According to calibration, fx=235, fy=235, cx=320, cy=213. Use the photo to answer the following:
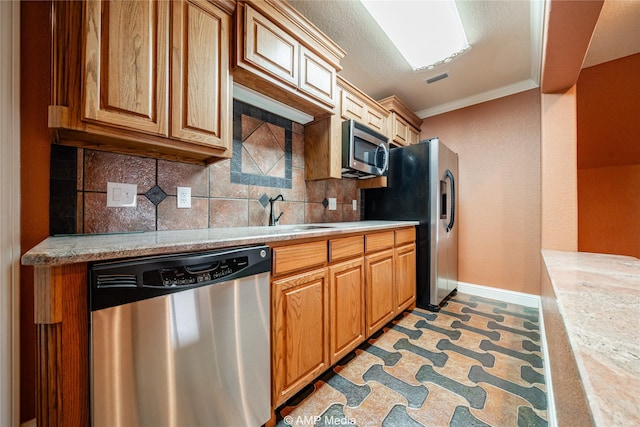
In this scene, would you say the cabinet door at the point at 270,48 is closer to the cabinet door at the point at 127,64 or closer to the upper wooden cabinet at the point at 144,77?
the upper wooden cabinet at the point at 144,77

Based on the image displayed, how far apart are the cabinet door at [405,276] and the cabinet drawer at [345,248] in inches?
24.6

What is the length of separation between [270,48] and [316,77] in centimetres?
42

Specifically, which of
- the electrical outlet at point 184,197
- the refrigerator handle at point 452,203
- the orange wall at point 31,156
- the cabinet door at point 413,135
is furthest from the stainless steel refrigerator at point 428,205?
the orange wall at point 31,156

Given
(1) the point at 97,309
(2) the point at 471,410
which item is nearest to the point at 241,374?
(1) the point at 97,309

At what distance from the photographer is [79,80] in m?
0.91

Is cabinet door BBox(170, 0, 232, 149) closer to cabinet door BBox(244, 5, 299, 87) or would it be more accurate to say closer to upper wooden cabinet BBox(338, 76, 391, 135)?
cabinet door BBox(244, 5, 299, 87)

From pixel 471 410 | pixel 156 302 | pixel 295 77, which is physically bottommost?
pixel 471 410

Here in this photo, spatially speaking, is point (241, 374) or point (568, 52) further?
point (568, 52)

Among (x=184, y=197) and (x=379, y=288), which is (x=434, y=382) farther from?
(x=184, y=197)

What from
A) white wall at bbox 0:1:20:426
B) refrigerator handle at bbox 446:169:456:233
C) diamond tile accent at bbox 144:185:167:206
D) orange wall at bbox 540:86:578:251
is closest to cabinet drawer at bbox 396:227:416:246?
refrigerator handle at bbox 446:169:456:233

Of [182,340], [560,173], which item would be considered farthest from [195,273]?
[560,173]

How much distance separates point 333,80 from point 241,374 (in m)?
2.02

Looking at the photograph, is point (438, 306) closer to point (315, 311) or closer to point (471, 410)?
point (471, 410)

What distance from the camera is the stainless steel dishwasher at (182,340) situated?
72 cm
